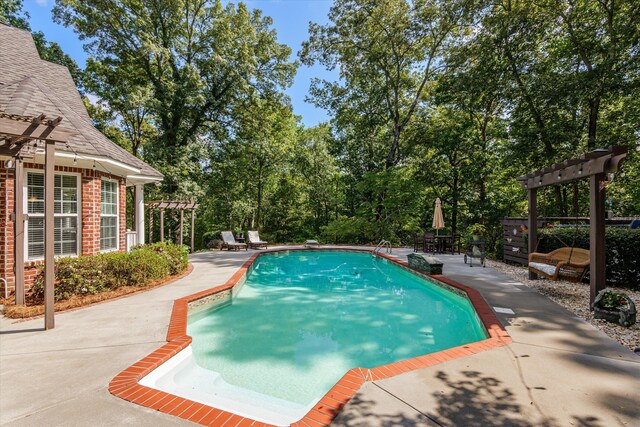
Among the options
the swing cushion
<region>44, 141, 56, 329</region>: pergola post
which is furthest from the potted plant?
<region>44, 141, 56, 329</region>: pergola post

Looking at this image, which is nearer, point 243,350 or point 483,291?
point 243,350

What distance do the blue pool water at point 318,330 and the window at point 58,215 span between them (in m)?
3.58

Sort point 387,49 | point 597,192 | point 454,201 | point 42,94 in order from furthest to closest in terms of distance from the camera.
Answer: point 387,49
point 454,201
point 42,94
point 597,192

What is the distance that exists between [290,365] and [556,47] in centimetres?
1464

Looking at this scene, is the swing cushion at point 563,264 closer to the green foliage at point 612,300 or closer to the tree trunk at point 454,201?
the green foliage at point 612,300

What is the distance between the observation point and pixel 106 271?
583cm

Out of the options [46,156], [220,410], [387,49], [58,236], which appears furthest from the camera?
[387,49]

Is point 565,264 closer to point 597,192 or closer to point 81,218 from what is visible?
point 597,192

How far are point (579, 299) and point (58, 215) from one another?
34.5 ft

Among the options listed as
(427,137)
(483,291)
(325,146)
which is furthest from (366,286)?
(325,146)

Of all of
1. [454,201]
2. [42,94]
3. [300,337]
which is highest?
[42,94]

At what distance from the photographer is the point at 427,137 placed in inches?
615

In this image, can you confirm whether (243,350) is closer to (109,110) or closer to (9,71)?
(9,71)

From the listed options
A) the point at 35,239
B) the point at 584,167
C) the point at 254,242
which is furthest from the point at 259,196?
the point at 584,167
